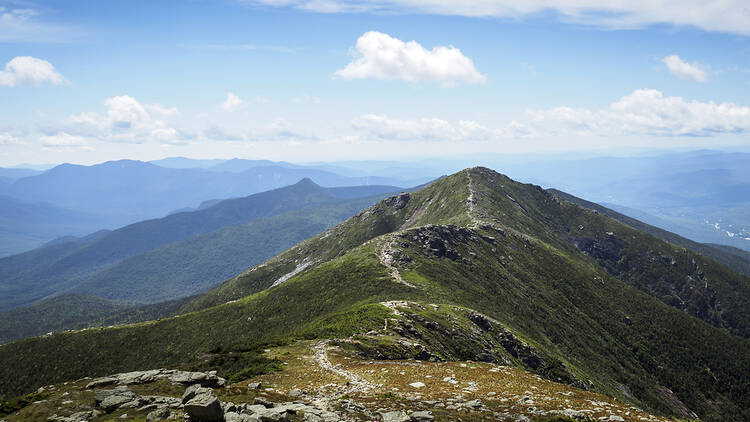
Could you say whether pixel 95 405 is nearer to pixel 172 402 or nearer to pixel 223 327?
pixel 172 402

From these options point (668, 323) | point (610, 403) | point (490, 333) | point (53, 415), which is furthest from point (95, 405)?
point (668, 323)

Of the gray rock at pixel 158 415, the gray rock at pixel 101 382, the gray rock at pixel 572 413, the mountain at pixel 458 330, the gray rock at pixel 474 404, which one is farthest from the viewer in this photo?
the mountain at pixel 458 330

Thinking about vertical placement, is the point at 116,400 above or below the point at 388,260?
above

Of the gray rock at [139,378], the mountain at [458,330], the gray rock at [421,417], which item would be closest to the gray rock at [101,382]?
the gray rock at [139,378]

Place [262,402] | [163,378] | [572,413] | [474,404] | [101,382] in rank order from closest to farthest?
[262,402] → [572,413] → [474,404] → [101,382] → [163,378]

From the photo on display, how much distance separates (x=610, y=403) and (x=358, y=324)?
5125cm

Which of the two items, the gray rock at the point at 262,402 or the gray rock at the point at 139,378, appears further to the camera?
the gray rock at the point at 139,378

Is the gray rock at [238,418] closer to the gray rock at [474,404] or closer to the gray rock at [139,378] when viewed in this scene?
the gray rock at [474,404]

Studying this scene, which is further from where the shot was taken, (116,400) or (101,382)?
(101,382)

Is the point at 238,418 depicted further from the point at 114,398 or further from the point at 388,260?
the point at 388,260

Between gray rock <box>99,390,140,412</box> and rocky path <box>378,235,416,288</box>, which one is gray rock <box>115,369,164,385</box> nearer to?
gray rock <box>99,390,140,412</box>

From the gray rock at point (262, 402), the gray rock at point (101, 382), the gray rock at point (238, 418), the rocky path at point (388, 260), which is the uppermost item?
the gray rock at point (238, 418)

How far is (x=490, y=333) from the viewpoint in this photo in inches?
3954

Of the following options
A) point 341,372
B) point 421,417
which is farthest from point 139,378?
point 421,417
